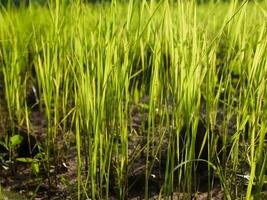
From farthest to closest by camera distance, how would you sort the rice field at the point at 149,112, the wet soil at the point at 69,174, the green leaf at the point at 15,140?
the green leaf at the point at 15,140 → the wet soil at the point at 69,174 → the rice field at the point at 149,112

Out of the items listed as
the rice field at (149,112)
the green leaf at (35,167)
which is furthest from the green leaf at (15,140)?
the green leaf at (35,167)

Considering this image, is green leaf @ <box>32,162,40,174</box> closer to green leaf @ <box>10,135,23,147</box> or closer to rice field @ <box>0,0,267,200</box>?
rice field @ <box>0,0,267,200</box>

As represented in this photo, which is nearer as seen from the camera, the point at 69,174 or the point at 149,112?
the point at 149,112

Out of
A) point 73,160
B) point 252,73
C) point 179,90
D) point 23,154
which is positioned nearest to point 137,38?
point 179,90

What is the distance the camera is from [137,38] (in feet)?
4.19

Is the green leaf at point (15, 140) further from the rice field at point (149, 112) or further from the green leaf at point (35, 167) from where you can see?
the green leaf at point (35, 167)

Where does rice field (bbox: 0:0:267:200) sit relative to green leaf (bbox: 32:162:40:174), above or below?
above

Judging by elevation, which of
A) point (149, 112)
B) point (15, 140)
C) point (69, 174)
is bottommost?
point (69, 174)

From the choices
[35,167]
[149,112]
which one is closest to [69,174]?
[35,167]

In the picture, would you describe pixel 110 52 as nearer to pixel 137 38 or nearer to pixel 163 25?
pixel 137 38

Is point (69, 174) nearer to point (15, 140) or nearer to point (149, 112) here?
point (15, 140)

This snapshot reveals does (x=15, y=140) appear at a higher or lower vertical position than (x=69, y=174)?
higher

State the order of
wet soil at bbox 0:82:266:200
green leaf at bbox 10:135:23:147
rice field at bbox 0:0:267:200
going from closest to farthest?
rice field at bbox 0:0:267:200 → wet soil at bbox 0:82:266:200 → green leaf at bbox 10:135:23:147

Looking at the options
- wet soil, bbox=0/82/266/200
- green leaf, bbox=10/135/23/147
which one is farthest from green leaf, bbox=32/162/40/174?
green leaf, bbox=10/135/23/147
